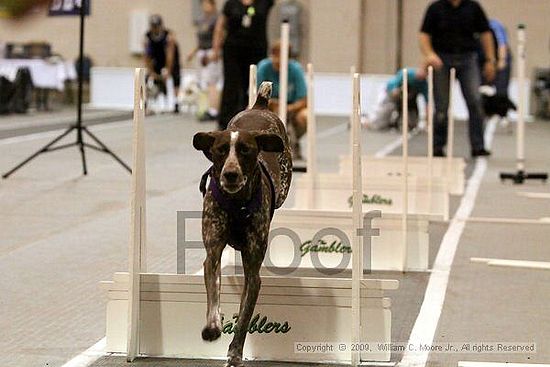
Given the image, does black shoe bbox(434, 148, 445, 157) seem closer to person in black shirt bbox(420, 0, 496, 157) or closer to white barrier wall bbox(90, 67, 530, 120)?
person in black shirt bbox(420, 0, 496, 157)

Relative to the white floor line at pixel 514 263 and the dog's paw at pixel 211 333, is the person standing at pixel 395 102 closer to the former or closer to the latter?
the white floor line at pixel 514 263

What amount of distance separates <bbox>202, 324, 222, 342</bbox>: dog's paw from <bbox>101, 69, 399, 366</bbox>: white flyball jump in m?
0.35

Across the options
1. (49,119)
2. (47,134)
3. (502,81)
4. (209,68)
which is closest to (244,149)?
(47,134)

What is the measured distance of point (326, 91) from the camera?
22.0 metres

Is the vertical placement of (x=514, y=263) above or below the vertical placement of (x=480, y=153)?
below

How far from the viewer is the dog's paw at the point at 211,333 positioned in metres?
3.76

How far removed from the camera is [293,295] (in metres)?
4.12

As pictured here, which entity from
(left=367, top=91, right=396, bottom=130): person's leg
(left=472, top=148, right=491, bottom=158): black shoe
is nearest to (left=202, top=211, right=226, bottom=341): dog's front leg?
(left=472, top=148, right=491, bottom=158): black shoe

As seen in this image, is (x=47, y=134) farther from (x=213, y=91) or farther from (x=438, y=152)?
(x=438, y=152)

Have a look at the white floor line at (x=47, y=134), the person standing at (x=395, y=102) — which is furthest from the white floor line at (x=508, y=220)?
the person standing at (x=395, y=102)

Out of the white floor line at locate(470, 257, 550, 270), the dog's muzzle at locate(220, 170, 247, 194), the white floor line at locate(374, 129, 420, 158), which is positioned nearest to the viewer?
the dog's muzzle at locate(220, 170, 247, 194)

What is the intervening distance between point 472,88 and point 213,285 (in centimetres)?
829

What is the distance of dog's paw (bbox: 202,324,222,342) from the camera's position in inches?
148

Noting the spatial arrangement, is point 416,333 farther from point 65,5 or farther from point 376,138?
point 376,138
